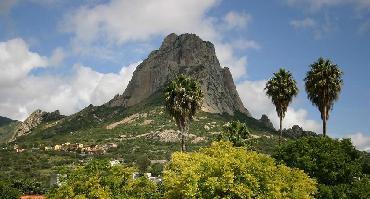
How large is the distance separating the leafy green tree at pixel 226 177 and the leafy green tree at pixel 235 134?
16908 mm

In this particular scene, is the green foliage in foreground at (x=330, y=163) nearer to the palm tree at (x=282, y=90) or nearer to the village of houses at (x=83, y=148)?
the palm tree at (x=282, y=90)

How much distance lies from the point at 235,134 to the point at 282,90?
30.4 feet

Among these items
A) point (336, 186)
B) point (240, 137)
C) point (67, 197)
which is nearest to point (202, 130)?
point (240, 137)

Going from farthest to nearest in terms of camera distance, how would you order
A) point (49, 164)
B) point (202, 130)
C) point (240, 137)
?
point (202, 130) < point (49, 164) < point (240, 137)

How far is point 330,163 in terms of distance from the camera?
185 feet

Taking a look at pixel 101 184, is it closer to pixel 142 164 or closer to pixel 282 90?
pixel 282 90

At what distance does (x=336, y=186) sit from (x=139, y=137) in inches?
5231

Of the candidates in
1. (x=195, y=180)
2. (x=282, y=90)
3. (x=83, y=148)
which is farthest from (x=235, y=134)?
(x=83, y=148)

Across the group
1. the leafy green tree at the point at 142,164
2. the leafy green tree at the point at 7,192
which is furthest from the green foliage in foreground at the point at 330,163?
the leafy green tree at the point at 142,164

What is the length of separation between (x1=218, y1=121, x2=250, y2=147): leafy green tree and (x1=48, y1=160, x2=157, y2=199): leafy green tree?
20.6m

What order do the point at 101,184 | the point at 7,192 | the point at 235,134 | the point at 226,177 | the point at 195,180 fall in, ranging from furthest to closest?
1. the point at 7,192
2. the point at 235,134
3. the point at 101,184
4. the point at 226,177
5. the point at 195,180

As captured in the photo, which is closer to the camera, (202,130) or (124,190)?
(124,190)

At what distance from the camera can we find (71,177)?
144 ft

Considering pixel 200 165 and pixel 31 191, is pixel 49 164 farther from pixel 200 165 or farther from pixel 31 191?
pixel 200 165
